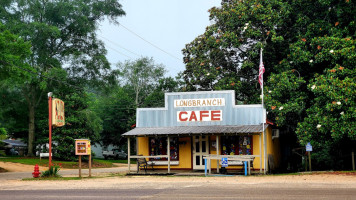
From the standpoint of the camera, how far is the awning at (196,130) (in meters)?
23.1

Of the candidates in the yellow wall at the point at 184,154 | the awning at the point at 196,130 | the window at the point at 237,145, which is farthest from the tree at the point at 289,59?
the yellow wall at the point at 184,154

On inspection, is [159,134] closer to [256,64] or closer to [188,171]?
[188,171]

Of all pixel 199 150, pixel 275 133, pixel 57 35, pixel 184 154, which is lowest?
pixel 184 154

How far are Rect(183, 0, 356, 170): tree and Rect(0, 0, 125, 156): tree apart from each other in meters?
12.9

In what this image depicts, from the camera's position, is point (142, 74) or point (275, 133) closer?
point (275, 133)

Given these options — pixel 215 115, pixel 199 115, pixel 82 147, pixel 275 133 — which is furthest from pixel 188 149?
pixel 82 147

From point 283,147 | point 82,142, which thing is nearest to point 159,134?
point 82,142

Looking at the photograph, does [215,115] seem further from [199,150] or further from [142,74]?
A: [142,74]

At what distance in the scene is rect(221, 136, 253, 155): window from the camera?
25.0m

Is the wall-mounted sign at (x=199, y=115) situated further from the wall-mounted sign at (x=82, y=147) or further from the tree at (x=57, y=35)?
the tree at (x=57, y=35)

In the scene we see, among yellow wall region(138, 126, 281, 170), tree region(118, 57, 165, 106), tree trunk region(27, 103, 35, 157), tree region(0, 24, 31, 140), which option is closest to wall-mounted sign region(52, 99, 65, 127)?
yellow wall region(138, 126, 281, 170)

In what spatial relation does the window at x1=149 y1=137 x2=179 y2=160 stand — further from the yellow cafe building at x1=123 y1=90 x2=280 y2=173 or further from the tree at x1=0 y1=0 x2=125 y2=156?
the tree at x1=0 y1=0 x2=125 y2=156

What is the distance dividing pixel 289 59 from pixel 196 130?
7788mm

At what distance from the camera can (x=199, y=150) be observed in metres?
26.1
